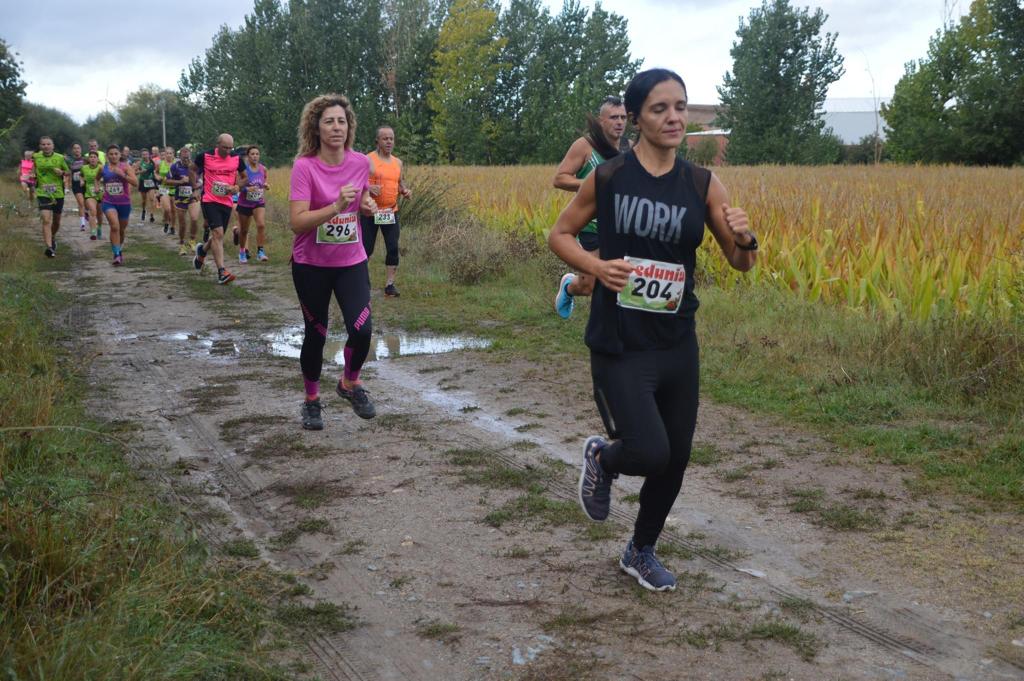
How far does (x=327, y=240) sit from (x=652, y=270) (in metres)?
3.37

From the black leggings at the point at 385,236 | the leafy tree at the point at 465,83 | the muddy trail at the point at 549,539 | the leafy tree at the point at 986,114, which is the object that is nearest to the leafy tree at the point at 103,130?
the leafy tree at the point at 465,83

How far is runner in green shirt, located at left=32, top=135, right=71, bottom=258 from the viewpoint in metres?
18.5

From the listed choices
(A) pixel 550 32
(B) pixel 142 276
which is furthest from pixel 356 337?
(A) pixel 550 32

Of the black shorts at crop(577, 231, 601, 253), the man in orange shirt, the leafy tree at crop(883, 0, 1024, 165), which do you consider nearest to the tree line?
the leafy tree at crop(883, 0, 1024, 165)

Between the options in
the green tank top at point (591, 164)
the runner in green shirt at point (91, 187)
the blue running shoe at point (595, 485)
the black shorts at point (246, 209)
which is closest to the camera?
the blue running shoe at point (595, 485)

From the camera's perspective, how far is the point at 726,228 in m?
3.95

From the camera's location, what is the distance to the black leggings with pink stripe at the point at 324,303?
6.77 m

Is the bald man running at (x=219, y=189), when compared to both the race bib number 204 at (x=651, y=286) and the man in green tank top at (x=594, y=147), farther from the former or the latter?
the race bib number 204 at (x=651, y=286)

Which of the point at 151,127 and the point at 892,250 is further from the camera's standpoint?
the point at 151,127

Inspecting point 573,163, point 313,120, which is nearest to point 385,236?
point 573,163

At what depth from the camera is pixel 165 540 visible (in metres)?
3.92

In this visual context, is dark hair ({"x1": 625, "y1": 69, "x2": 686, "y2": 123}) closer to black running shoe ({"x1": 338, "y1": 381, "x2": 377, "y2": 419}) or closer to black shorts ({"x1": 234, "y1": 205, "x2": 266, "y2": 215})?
black running shoe ({"x1": 338, "y1": 381, "x2": 377, "y2": 419})

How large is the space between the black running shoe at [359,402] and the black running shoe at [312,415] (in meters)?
0.22

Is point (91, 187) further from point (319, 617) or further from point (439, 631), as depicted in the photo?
point (439, 631)
